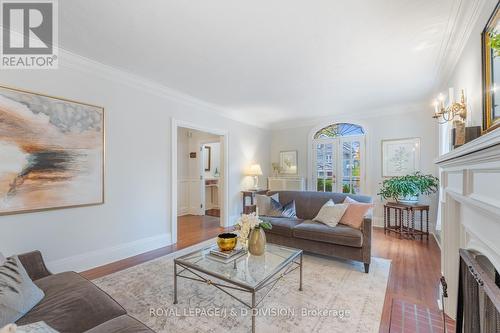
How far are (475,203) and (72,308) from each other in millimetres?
2256

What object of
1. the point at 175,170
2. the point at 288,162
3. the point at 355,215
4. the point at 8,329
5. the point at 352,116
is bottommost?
the point at 355,215

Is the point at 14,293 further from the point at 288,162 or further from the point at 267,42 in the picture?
the point at 288,162

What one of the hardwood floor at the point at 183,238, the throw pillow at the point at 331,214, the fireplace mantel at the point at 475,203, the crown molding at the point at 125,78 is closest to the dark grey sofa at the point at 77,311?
the hardwood floor at the point at 183,238

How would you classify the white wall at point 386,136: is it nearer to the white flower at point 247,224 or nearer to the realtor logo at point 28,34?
the white flower at point 247,224

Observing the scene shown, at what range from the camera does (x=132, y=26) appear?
2.09m

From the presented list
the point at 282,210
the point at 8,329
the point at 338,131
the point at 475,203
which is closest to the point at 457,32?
the point at 475,203

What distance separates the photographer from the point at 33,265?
1724mm

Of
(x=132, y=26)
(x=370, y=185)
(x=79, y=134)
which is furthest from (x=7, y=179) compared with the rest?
(x=370, y=185)

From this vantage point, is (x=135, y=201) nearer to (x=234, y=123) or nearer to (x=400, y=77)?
(x=234, y=123)

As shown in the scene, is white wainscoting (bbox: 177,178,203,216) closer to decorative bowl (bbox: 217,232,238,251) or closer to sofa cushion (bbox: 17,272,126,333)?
decorative bowl (bbox: 217,232,238,251)

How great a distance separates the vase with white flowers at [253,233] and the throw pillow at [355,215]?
1410mm

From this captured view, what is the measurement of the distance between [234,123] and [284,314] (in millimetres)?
4023

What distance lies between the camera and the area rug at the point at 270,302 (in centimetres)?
178

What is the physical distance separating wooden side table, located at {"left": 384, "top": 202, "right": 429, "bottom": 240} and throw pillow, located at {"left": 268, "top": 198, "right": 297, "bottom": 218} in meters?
1.89
